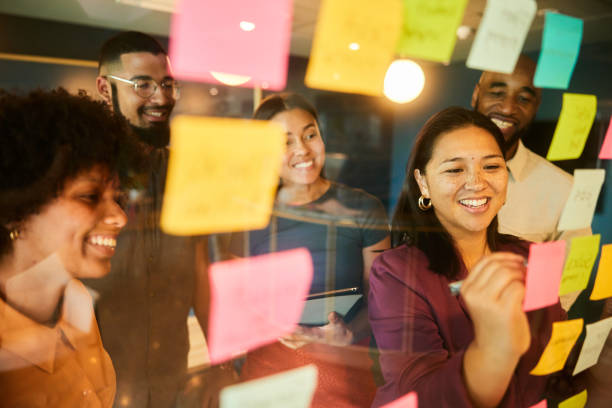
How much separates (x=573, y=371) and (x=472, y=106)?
3.36ft

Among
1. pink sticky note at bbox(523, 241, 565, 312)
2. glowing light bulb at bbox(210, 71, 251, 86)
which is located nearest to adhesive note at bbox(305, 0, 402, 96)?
glowing light bulb at bbox(210, 71, 251, 86)

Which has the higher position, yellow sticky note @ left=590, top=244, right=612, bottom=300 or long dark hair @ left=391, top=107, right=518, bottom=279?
long dark hair @ left=391, top=107, right=518, bottom=279

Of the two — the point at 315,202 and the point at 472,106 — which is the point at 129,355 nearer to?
the point at 315,202

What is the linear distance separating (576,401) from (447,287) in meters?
0.92

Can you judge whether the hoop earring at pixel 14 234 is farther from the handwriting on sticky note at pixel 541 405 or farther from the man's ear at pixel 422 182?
the handwriting on sticky note at pixel 541 405

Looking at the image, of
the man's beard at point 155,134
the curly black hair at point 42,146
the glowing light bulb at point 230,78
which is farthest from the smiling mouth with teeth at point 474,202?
the curly black hair at point 42,146

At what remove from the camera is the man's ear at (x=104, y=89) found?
743 millimetres

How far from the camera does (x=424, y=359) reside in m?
1.06

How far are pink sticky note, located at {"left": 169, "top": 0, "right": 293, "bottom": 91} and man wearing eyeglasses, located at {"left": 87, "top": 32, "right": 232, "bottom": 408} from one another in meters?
0.04

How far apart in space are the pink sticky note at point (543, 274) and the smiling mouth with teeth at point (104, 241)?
1.05 m

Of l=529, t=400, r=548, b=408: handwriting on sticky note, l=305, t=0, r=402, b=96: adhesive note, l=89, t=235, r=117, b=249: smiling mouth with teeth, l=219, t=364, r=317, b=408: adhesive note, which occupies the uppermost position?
l=305, t=0, r=402, b=96: adhesive note

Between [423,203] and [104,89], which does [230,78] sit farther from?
[423,203]

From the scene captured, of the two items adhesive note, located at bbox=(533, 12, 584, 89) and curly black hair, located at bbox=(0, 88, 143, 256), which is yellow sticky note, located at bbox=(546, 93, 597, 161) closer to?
adhesive note, located at bbox=(533, 12, 584, 89)

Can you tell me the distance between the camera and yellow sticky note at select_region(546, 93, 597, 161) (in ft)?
4.38
